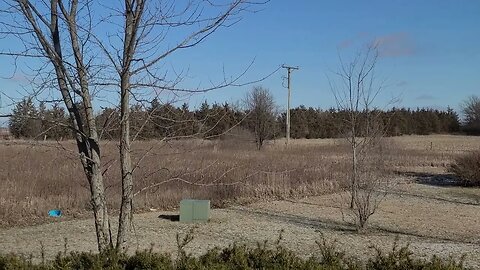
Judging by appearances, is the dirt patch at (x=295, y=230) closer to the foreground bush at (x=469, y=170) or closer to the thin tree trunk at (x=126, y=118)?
the thin tree trunk at (x=126, y=118)

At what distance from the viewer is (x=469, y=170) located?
2364 centimetres

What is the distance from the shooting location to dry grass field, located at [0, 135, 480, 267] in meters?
9.09

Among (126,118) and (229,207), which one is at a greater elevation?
(126,118)

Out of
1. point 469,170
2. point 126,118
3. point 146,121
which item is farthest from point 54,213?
point 469,170

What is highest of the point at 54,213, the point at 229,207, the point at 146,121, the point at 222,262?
the point at 146,121

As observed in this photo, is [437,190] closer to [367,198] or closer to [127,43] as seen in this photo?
[367,198]

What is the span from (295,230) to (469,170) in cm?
1499

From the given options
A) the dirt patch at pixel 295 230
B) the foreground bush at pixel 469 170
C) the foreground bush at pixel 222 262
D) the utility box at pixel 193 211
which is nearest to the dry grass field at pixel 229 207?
the dirt patch at pixel 295 230

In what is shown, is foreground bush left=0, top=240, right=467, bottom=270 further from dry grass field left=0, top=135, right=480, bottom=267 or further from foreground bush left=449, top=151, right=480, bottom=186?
foreground bush left=449, top=151, right=480, bottom=186

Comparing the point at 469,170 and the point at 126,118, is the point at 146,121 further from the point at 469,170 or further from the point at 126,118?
the point at 469,170

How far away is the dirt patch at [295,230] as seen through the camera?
958cm

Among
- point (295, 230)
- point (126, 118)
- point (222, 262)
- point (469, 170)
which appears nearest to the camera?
point (126, 118)

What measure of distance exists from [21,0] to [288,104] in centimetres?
3955

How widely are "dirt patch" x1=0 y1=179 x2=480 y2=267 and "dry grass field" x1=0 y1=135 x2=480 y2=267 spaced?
Result: 21 mm
